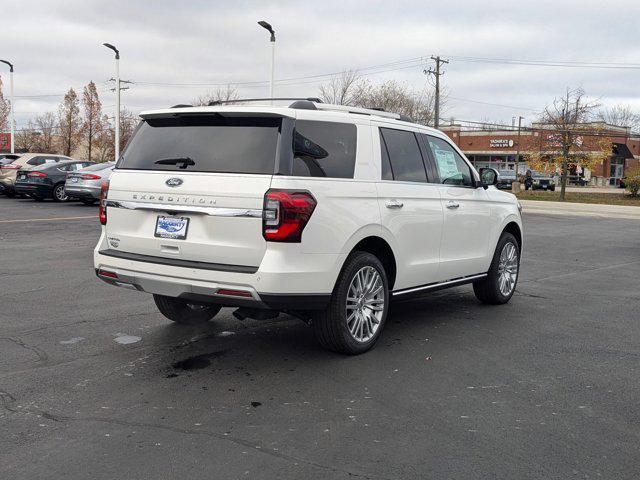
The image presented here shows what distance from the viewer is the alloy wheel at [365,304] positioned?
17.7 feet

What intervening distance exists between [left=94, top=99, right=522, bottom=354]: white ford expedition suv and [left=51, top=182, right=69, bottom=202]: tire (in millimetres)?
18846

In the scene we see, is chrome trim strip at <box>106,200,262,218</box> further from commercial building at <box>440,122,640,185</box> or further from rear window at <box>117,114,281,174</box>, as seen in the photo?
commercial building at <box>440,122,640,185</box>

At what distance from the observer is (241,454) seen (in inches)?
141

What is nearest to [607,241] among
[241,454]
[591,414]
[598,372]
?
[598,372]

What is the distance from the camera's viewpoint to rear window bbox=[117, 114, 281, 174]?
489 centimetres

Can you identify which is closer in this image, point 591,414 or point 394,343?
point 591,414

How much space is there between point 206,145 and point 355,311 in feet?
5.84

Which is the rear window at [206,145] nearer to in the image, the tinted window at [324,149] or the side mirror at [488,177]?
the tinted window at [324,149]

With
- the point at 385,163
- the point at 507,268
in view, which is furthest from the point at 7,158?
the point at 385,163

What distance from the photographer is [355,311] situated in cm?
544

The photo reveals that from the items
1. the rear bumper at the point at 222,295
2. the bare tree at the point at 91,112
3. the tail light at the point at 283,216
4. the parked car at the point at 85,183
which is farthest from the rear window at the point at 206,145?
the bare tree at the point at 91,112

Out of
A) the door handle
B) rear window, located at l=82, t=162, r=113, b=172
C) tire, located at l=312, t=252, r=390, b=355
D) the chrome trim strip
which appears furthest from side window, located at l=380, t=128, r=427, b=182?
rear window, located at l=82, t=162, r=113, b=172

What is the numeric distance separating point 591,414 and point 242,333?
10.1ft

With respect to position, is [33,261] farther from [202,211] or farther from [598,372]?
[598,372]
